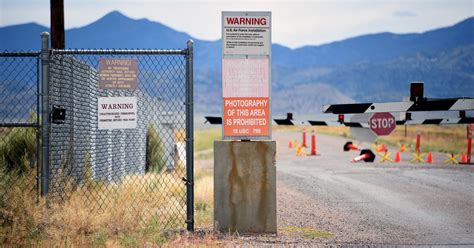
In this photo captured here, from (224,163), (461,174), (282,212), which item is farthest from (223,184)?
(461,174)

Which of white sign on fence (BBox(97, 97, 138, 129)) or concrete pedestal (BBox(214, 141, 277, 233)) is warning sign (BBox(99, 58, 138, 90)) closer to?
white sign on fence (BBox(97, 97, 138, 129))

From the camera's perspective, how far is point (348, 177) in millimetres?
20281

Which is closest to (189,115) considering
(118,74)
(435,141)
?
(118,74)

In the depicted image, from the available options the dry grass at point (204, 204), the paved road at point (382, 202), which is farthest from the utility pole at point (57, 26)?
the paved road at point (382, 202)

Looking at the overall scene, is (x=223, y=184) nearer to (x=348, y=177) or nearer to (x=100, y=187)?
(x=100, y=187)

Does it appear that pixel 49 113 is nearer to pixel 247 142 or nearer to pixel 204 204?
pixel 247 142

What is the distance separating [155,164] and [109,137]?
18.2ft

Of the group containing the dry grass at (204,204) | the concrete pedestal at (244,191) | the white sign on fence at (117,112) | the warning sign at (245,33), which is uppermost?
the warning sign at (245,33)

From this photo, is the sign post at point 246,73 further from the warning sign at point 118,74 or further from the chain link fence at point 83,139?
the warning sign at point 118,74

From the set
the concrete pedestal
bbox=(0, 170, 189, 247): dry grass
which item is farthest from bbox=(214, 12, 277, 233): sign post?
bbox=(0, 170, 189, 247): dry grass

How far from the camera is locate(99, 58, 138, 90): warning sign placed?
1079 cm

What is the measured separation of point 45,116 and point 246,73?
275cm

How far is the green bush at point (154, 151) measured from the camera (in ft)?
66.8

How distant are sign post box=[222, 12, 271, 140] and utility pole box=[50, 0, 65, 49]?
3.31 m
